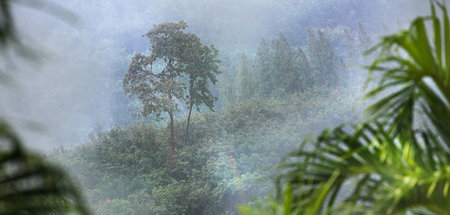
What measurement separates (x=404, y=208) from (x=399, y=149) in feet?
0.49

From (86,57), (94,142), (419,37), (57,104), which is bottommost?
(419,37)


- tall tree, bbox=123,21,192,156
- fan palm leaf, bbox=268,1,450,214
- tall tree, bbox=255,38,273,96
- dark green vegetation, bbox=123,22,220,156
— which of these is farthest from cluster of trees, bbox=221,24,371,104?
fan palm leaf, bbox=268,1,450,214

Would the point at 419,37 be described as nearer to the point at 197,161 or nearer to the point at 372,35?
the point at 197,161

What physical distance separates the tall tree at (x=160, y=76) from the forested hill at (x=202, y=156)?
22 cm

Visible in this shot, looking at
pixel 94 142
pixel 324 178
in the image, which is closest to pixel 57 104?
pixel 94 142

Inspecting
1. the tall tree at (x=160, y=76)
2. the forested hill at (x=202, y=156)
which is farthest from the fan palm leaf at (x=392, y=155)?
the tall tree at (x=160, y=76)

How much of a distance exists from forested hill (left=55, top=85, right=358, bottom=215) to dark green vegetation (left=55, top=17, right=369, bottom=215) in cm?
1

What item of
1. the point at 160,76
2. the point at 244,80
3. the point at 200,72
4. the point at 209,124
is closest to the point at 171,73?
the point at 160,76

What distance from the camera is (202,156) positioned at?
15.6 ft

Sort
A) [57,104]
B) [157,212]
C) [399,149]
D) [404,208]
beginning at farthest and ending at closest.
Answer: [57,104]
[157,212]
[399,149]
[404,208]

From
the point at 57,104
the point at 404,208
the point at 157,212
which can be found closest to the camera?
the point at 404,208

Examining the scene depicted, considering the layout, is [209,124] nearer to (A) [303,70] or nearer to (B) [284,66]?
(B) [284,66]

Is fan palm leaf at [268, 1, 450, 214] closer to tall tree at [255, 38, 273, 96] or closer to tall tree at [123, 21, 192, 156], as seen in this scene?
tall tree at [123, 21, 192, 156]

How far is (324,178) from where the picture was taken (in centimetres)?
82
